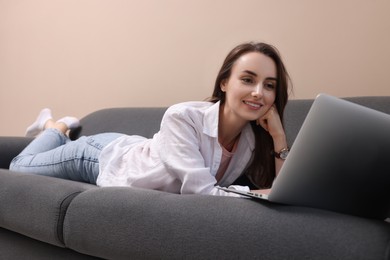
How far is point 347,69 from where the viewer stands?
4.67 feet

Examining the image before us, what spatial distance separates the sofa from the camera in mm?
583

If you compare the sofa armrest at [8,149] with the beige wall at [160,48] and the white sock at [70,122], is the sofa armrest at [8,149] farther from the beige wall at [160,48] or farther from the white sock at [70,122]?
the beige wall at [160,48]

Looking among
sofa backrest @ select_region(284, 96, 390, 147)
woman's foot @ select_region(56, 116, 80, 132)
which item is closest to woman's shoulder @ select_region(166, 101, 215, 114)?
sofa backrest @ select_region(284, 96, 390, 147)

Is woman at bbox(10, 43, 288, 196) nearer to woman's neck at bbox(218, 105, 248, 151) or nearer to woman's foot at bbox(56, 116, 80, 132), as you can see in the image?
woman's neck at bbox(218, 105, 248, 151)

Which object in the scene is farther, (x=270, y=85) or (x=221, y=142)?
(x=221, y=142)

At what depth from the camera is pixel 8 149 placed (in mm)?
1714

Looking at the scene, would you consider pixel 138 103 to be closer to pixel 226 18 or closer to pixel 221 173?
pixel 226 18

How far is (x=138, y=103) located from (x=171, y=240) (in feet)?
4.78

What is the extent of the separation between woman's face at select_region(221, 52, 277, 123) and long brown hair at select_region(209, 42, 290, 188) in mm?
26

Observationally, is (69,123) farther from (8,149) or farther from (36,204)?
(36,204)

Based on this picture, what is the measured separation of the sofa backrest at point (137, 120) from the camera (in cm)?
132

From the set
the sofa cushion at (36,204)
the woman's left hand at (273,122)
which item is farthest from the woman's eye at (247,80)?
the sofa cushion at (36,204)

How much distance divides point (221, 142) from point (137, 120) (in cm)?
61

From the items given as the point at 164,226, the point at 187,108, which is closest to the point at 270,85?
the point at 187,108
